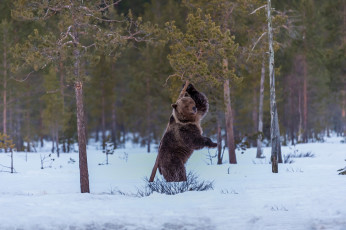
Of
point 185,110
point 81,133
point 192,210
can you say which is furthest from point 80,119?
point 192,210

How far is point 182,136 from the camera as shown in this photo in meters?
10.0

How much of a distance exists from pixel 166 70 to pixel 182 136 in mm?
15294

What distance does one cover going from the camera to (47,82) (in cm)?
3020

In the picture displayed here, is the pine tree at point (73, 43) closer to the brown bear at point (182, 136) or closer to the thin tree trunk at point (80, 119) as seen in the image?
the thin tree trunk at point (80, 119)

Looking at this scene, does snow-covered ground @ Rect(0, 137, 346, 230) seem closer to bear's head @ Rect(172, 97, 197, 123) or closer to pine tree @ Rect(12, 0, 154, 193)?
bear's head @ Rect(172, 97, 197, 123)

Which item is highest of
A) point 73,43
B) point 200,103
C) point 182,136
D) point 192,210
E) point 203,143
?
point 73,43

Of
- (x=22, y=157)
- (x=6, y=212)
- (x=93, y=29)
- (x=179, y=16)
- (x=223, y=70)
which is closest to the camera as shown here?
(x=6, y=212)

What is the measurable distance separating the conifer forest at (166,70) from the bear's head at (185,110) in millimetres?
779

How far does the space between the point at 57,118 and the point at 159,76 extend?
871cm

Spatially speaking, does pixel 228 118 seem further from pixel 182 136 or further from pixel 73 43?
pixel 182 136

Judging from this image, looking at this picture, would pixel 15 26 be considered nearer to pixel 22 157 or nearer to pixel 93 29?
pixel 22 157

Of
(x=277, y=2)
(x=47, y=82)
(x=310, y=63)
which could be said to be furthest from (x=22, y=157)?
(x=310, y=63)

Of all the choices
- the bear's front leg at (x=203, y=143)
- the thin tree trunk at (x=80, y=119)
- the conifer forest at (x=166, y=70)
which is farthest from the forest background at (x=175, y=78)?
the bear's front leg at (x=203, y=143)

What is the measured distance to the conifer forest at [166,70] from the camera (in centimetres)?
1275
